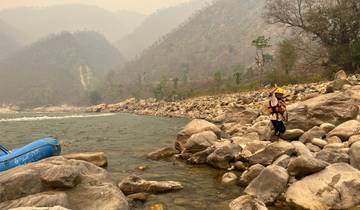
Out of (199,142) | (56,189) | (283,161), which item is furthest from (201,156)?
(56,189)

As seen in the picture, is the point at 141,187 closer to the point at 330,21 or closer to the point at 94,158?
the point at 94,158

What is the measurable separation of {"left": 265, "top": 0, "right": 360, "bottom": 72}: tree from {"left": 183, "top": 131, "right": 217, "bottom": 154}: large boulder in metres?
22.6

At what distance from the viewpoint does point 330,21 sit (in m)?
34.3

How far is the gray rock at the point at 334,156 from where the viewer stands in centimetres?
1040

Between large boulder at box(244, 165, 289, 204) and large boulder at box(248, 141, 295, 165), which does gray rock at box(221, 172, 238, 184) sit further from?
large boulder at box(244, 165, 289, 204)

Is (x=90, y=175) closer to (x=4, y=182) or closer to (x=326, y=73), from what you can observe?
(x=4, y=182)

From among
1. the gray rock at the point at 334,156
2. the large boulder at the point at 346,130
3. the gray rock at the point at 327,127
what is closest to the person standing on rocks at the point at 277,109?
the gray rock at the point at 327,127

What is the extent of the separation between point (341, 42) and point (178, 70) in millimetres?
146978

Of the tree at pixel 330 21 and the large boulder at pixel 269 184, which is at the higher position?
the tree at pixel 330 21

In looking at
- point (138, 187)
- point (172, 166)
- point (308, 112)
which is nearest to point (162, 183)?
point (138, 187)

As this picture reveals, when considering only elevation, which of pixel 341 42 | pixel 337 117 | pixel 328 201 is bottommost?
pixel 328 201

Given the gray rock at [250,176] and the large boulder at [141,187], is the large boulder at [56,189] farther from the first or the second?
the gray rock at [250,176]

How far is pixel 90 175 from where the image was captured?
9.33 metres

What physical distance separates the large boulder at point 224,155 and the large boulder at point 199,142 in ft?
4.72
